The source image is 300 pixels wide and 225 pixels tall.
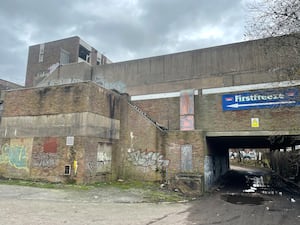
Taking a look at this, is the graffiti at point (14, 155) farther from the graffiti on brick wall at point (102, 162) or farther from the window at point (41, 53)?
the window at point (41, 53)

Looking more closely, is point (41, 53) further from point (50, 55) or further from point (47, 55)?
point (50, 55)

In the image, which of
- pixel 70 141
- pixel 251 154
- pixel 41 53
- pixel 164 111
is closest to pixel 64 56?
pixel 41 53

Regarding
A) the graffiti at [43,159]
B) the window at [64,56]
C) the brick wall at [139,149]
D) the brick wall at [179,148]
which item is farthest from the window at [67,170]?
the window at [64,56]

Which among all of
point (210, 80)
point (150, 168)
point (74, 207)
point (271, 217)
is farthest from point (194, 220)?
point (210, 80)

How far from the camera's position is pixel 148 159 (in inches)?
590

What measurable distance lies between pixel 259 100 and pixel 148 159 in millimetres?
7260

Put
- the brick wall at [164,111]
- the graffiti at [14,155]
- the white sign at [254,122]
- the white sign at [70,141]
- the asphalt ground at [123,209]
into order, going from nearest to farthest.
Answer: the asphalt ground at [123,209] → the white sign at [70,141] → the white sign at [254,122] → the graffiti at [14,155] → the brick wall at [164,111]

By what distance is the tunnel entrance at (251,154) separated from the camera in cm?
1524

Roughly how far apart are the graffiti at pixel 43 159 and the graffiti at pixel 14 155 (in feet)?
2.47

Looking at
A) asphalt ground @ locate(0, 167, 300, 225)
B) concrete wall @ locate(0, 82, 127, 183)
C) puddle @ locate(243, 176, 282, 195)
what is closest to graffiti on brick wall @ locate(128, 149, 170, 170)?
concrete wall @ locate(0, 82, 127, 183)

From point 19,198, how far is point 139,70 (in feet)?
44.4

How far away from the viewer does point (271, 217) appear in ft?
26.7

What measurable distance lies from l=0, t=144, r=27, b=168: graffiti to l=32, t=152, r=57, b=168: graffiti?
752 mm

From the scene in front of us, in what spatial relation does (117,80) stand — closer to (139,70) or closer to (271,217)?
(139,70)
